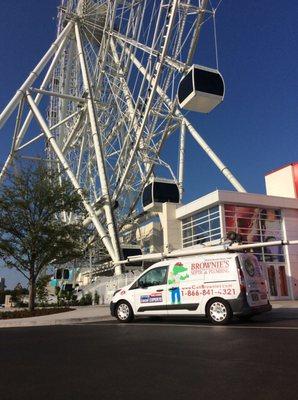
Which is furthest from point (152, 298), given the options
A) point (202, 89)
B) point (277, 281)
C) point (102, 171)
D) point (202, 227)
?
point (102, 171)

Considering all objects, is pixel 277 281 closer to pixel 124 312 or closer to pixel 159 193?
pixel 124 312

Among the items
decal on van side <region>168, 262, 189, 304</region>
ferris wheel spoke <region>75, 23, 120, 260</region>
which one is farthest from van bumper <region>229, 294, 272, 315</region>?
ferris wheel spoke <region>75, 23, 120, 260</region>

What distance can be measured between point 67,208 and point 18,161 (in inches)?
179

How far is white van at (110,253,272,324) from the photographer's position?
11.1 meters

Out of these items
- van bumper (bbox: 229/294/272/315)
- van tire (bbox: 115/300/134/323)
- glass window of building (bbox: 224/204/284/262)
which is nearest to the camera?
van bumper (bbox: 229/294/272/315)

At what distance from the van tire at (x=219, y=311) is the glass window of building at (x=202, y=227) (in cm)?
1320

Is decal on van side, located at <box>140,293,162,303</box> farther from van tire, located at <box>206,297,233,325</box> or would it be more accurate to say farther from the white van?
van tire, located at <box>206,297,233,325</box>

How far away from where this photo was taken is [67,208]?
1983 cm

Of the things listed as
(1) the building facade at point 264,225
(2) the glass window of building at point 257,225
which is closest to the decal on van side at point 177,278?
(1) the building facade at point 264,225

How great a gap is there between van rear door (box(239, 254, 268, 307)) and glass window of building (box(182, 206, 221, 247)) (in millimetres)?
12400

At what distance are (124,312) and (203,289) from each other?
2.84 meters

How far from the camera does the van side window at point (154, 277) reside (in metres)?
12.5

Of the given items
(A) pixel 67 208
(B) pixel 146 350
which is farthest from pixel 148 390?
(A) pixel 67 208

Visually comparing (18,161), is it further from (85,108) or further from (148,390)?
(148,390)
